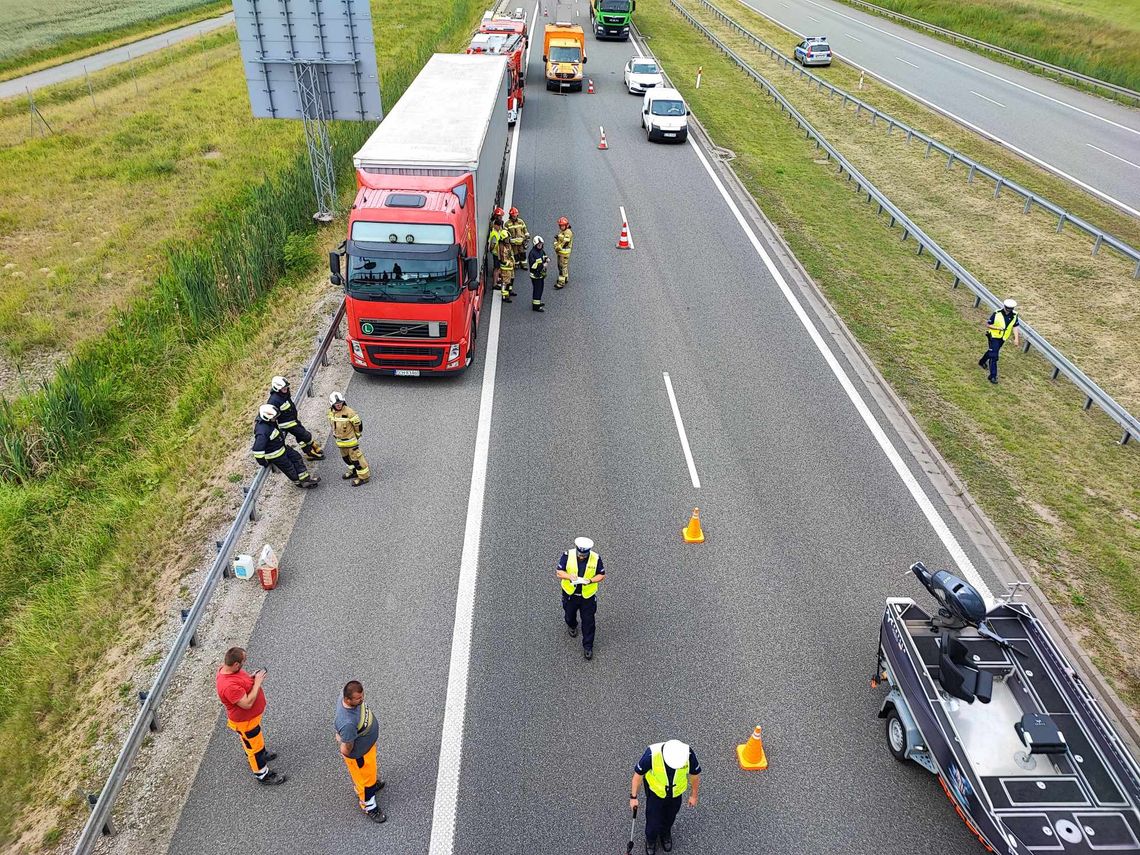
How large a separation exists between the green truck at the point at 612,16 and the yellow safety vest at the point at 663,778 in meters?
48.3

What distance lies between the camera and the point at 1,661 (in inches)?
398

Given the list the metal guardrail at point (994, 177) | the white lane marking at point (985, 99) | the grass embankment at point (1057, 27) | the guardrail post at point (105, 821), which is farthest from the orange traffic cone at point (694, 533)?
the grass embankment at point (1057, 27)

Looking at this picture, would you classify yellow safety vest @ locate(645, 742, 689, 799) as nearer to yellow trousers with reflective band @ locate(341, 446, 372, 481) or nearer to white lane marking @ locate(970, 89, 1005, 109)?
yellow trousers with reflective band @ locate(341, 446, 372, 481)

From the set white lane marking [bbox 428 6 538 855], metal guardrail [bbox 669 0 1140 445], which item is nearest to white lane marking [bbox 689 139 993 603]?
metal guardrail [bbox 669 0 1140 445]

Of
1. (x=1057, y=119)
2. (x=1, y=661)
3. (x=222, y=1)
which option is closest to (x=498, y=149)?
(x=1, y=661)

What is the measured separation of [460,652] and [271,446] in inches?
171

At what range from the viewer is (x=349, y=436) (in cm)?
1167

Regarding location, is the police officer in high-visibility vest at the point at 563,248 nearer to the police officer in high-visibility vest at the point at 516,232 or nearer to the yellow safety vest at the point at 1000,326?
the police officer in high-visibility vest at the point at 516,232

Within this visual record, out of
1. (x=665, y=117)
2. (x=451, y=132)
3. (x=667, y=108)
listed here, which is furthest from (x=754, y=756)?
(x=667, y=108)

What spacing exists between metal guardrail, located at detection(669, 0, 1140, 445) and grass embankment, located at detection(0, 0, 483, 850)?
14.5 meters

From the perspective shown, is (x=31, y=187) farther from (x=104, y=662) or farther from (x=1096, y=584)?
(x=1096, y=584)

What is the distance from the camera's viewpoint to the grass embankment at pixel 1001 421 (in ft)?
34.4

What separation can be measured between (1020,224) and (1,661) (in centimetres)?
2514

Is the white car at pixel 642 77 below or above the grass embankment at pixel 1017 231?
above
